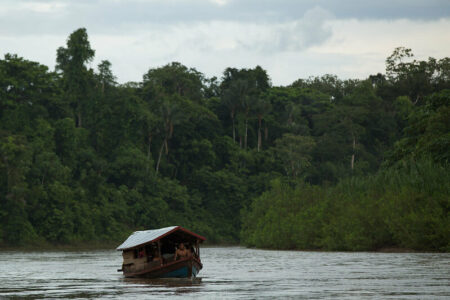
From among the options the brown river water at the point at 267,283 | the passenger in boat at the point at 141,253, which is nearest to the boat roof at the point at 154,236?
the passenger in boat at the point at 141,253

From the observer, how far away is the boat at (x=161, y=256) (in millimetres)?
29938

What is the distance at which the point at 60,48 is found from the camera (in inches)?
3999

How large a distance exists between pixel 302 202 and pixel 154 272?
114 ft

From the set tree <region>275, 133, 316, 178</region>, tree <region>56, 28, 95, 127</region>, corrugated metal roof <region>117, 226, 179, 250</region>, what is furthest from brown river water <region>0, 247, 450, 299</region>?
tree <region>275, 133, 316, 178</region>

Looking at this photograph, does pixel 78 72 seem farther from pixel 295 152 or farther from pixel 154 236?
pixel 154 236

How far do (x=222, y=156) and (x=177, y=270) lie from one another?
8282 centimetres

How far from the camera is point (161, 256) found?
3081cm

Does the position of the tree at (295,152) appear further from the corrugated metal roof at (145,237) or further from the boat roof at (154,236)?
the boat roof at (154,236)

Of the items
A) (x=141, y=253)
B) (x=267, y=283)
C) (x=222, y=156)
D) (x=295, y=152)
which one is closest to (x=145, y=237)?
(x=141, y=253)

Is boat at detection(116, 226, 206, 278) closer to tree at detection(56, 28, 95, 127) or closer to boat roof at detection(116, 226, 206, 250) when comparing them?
boat roof at detection(116, 226, 206, 250)

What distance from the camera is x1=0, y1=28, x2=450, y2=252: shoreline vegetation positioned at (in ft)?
181

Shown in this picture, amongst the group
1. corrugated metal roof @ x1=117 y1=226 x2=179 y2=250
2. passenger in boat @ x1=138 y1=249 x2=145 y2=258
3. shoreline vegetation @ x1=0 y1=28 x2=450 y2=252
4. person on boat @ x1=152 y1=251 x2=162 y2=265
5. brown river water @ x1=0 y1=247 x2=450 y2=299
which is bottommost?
brown river water @ x1=0 y1=247 x2=450 y2=299

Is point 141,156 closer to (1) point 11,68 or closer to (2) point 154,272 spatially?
(1) point 11,68

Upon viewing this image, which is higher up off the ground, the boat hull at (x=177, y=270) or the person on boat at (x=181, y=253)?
the person on boat at (x=181, y=253)
